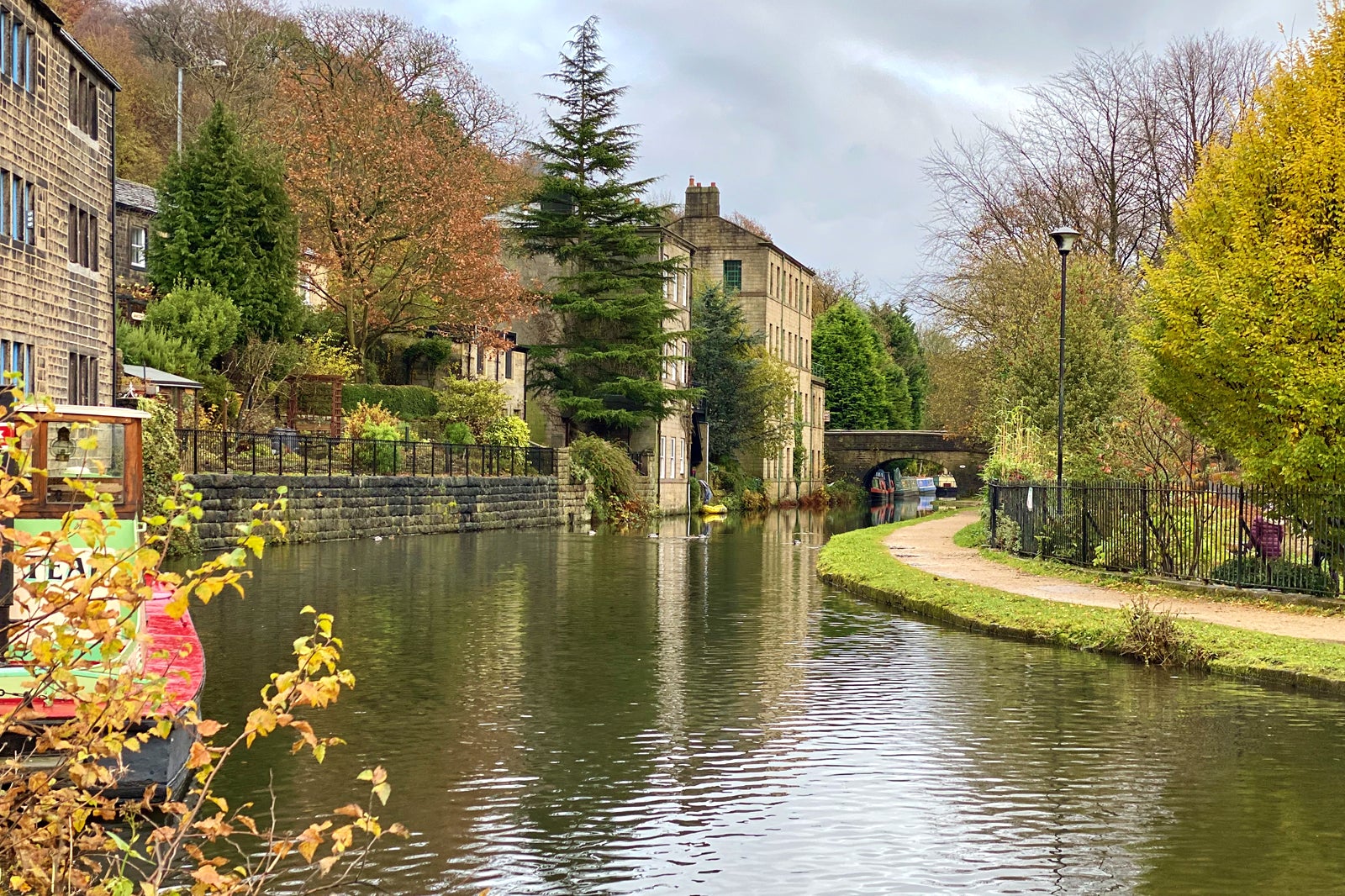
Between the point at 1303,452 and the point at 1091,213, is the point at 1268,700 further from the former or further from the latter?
the point at 1091,213

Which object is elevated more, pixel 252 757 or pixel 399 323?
pixel 399 323

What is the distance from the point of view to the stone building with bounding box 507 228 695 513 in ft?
203

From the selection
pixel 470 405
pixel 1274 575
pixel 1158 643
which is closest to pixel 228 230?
pixel 470 405

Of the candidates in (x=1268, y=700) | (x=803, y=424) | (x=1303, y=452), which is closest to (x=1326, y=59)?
(x=1303, y=452)

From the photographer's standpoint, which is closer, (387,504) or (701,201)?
(387,504)

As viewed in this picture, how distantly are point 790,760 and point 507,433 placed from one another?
43.1 m

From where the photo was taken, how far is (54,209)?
29.3 metres

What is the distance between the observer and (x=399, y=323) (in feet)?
181

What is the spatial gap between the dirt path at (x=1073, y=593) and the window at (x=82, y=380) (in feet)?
54.7

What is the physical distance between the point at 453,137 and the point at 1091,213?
77.5ft

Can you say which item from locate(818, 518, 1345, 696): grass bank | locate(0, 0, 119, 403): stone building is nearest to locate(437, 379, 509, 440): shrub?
locate(0, 0, 119, 403): stone building

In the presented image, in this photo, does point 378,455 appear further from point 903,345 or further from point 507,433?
point 903,345

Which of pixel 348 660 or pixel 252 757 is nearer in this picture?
pixel 252 757

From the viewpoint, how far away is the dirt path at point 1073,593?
19359mm
